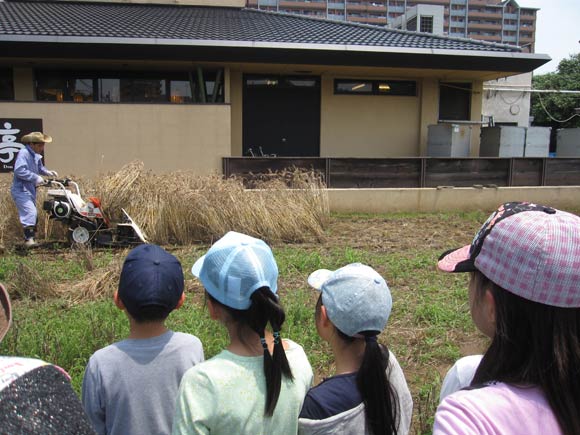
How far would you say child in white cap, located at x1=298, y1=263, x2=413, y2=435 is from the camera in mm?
1721

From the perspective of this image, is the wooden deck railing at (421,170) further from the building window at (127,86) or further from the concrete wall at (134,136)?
the building window at (127,86)

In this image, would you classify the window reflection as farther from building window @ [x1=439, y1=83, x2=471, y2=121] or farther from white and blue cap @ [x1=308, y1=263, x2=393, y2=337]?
white and blue cap @ [x1=308, y1=263, x2=393, y2=337]

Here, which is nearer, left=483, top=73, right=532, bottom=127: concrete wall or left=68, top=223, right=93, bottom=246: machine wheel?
left=68, top=223, right=93, bottom=246: machine wheel

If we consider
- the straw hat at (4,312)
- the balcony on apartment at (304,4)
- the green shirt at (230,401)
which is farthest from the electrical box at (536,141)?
the balcony on apartment at (304,4)

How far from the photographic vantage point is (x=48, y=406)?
814 millimetres

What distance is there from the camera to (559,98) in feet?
97.0

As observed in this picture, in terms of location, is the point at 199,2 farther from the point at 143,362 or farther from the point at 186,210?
the point at 143,362

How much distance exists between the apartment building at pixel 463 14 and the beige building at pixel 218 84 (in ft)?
319

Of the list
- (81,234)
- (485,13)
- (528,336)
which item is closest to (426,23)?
(81,234)

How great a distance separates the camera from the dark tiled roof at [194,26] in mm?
12039

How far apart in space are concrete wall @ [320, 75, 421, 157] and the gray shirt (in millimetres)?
12665

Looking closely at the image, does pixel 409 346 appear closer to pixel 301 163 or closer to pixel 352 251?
pixel 352 251

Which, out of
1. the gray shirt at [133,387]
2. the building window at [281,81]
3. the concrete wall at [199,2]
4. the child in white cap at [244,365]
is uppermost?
the concrete wall at [199,2]

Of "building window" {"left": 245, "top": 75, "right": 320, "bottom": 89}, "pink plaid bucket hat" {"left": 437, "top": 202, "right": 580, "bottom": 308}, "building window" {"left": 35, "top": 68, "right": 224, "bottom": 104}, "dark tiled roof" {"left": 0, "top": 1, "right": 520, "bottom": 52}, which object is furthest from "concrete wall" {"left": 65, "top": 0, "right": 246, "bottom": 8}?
"pink plaid bucket hat" {"left": 437, "top": 202, "right": 580, "bottom": 308}
